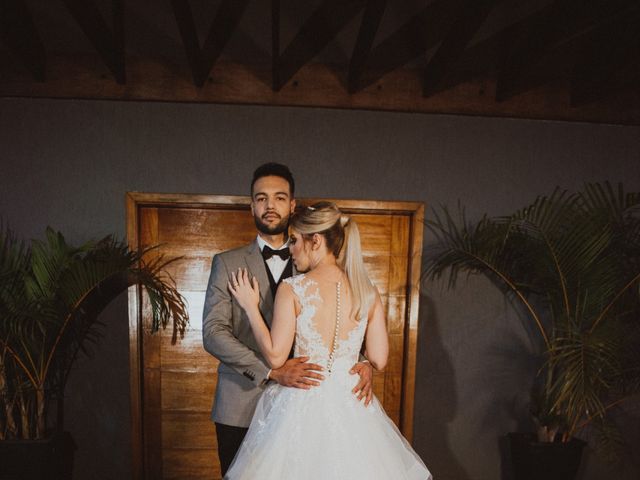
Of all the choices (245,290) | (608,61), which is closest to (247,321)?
(245,290)

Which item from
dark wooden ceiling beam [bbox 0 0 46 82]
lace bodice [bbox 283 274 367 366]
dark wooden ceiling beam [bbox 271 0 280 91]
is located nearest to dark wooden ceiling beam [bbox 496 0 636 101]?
dark wooden ceiling beam [bbox 271 0 280 91]

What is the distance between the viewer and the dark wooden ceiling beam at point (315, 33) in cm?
221

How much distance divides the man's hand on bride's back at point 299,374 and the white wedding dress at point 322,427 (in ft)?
0.11

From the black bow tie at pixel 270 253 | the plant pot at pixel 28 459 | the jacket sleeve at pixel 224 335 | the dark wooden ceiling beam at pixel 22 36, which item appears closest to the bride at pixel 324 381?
the jacket sleeve at pixel 224 335

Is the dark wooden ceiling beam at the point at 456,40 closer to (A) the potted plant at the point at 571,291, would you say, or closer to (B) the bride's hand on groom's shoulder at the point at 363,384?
(A) the potted plant at the point at 571,291

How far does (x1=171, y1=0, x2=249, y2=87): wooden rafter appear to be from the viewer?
220cm

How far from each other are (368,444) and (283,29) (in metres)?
2.81

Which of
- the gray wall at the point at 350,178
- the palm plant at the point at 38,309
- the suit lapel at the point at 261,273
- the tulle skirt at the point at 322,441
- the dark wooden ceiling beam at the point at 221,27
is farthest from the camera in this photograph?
the gray wall at the point at 350,178

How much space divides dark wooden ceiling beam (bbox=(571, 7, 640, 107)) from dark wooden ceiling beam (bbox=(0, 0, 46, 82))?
3.34 metres

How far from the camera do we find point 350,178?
3000 mm

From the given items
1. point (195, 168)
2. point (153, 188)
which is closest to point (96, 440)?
point (153, 188)

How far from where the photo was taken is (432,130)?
10.0ft

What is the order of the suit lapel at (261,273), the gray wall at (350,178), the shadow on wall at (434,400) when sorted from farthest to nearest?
the shadow on wall at (434,400)
the gray wall at (350,178)
the suit lapel at (261,273)

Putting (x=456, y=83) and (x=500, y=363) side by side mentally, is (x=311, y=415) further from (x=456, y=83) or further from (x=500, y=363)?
(x=456, y=83)
